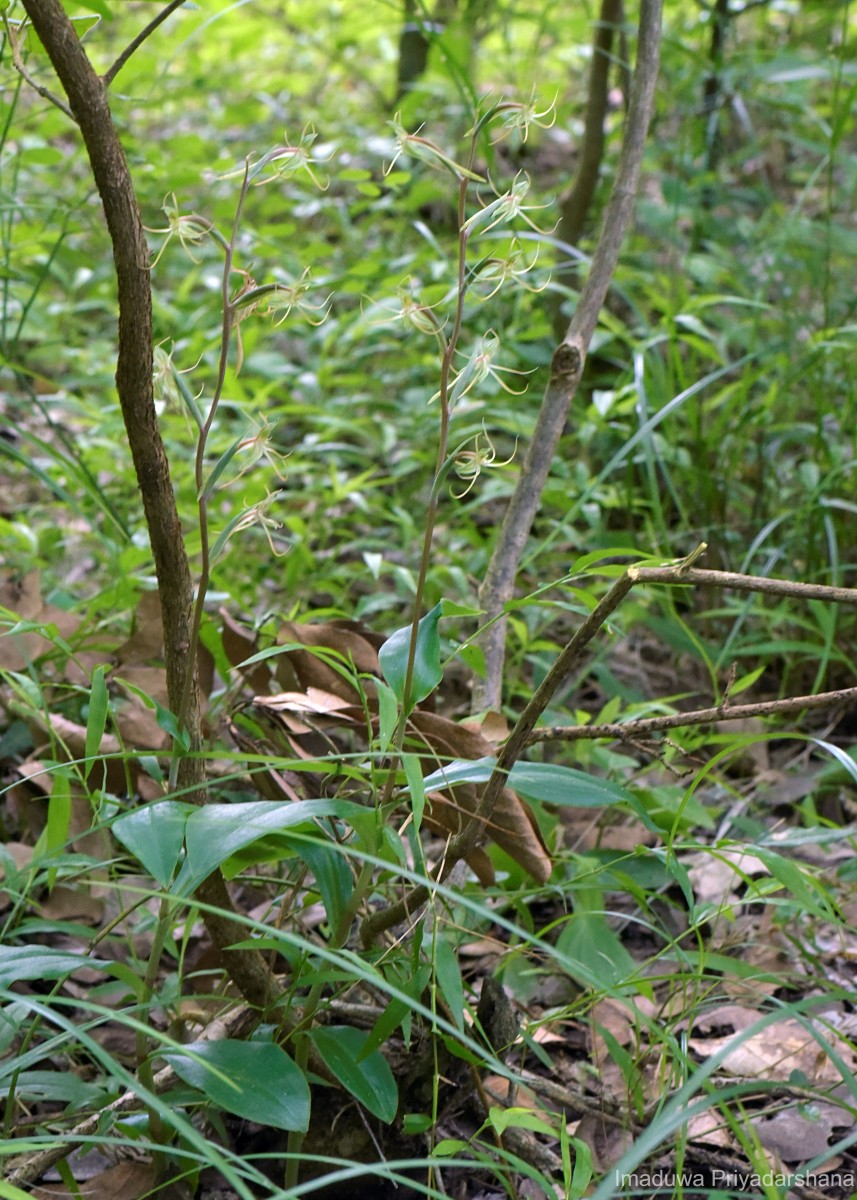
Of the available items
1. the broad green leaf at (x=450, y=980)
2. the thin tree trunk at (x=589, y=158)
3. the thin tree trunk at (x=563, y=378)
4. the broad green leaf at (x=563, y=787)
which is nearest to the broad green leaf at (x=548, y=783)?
the broad green leaf at (x=563, y=787)

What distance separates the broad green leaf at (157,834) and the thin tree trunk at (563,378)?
1.69 feet

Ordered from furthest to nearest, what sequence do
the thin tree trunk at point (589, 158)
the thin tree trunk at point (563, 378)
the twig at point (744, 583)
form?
the thin tree trunk at point (589, 158) < the thin tree trunk at point (563, 378) < the twig at point (744, 583)

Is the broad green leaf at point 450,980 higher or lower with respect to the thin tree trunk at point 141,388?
lower

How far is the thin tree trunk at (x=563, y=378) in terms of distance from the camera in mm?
1321

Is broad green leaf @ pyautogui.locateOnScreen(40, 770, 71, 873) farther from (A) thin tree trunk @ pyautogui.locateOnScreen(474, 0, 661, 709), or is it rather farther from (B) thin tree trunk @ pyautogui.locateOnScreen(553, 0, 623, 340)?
(B) thin tree trunk @ pyautogui.locateOnScreen(553, 0, 623, 340)

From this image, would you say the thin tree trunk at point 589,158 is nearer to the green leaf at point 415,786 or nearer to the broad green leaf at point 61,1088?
the green leaf at point 415,786

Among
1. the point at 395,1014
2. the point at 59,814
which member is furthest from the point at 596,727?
the point at 59,814

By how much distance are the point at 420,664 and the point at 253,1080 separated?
1.15 feet

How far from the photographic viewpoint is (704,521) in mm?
2033

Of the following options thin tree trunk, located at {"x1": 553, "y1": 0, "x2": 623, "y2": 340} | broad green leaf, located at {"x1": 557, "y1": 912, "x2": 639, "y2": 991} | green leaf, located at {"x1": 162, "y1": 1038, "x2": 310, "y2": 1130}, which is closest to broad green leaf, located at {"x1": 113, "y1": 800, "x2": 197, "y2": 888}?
green leaf, located at {"x1": 162, "y1": 1038, "x2": 310, "y2": 1130}

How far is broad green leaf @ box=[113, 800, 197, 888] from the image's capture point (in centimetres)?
76

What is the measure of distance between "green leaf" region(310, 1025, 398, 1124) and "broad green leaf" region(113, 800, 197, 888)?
22 cm

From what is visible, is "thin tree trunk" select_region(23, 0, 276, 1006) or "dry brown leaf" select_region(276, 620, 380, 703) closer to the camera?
"thin tree trunk" select_region(23, 0, 276, 1006)

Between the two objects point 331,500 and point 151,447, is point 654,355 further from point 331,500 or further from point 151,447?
point 151,447
